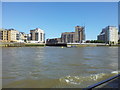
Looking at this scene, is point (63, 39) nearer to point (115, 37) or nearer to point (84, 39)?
point (84, 39)

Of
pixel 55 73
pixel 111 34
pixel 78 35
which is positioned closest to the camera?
pixel 55 73

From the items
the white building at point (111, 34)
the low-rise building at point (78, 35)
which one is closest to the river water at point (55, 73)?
the white building at point (111, 34)

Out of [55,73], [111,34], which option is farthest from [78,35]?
[55,73]

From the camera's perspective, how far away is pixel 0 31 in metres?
107

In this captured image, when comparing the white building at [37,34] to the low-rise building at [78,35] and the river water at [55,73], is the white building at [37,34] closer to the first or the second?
the low-rise building at [78,35]

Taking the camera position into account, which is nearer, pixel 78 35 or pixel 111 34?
pixel 111 34

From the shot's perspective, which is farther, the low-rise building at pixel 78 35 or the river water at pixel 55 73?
the low-rise building at pixel 78 35

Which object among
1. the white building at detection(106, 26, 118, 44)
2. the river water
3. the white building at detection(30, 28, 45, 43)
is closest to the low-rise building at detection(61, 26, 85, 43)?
the white building at detection(106, 26, 118, 44)

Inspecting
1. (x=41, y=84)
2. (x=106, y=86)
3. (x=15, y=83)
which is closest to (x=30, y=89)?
(x=41, y=84)

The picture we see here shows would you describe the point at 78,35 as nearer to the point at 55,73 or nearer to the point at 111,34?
the point at 111,34

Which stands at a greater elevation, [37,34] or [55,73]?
[37,34]

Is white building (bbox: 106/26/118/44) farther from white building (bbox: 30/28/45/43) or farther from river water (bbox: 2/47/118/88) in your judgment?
river water (bbox: 2/47/118/88)

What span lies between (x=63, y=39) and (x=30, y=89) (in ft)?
604

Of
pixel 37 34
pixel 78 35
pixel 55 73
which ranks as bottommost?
pixel 55 73
